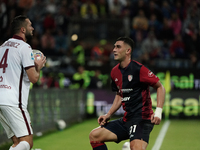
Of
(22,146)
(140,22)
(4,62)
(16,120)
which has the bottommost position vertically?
(22,146)

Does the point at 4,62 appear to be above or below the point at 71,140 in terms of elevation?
above

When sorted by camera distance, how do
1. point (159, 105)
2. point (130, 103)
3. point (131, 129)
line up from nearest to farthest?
point (159, 105) < point (131, 129) < point (130, 103)

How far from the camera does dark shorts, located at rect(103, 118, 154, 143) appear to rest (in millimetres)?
5605

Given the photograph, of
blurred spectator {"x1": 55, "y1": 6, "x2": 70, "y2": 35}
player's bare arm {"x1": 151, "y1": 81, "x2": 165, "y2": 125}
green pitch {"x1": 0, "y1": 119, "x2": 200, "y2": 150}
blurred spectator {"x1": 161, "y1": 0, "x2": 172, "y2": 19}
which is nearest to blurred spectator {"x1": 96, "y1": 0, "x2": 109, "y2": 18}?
blurred spectator {"x1": 55, "y1": 6, "x2": 70, "y2": 35}

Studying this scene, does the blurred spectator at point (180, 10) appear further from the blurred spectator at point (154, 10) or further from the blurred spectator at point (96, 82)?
the blurred spectator at point (96, 82)

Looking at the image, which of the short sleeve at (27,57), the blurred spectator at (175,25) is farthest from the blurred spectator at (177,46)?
the short sleeve at (27,57)

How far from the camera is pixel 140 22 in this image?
706 inches

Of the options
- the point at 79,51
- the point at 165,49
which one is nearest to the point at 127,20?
the point at 165,49

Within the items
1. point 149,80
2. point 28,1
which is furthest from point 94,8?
point 149,80

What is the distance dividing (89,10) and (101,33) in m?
1.41

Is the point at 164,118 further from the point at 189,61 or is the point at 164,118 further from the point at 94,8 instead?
the point at 94,8

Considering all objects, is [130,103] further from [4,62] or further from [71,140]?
[71,140]

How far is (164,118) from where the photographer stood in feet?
50.2

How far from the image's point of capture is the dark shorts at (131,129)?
18.4ft
